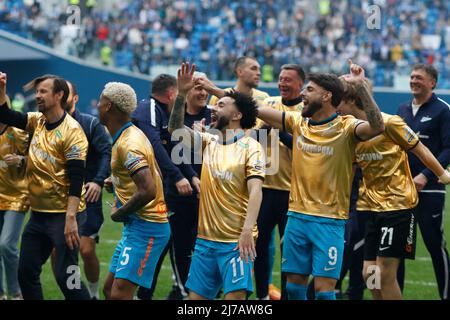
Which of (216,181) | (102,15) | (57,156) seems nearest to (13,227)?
(57,156)

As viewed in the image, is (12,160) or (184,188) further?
(12,160)

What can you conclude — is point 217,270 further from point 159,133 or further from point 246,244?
point 159,133

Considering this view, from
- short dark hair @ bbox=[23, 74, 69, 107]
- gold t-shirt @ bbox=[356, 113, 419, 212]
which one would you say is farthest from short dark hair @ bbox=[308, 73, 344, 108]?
short dark hair @ bbox=[23, 74, 69, 107]

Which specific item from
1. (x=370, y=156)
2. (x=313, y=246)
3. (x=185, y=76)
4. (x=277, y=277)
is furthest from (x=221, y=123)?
(x=277, y=277)

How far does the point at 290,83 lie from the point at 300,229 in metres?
2.05

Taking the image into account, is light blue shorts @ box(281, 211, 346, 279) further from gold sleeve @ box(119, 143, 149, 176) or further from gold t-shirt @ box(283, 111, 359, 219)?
gold sleeve @ box(119, 143, 149, 176)

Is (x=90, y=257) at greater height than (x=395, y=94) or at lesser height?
lesser

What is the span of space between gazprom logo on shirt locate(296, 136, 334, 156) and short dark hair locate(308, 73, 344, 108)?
1.31 ft

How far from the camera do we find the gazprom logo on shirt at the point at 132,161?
23.0ft

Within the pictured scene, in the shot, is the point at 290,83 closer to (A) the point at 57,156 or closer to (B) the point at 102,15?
(A) the point at 57,156

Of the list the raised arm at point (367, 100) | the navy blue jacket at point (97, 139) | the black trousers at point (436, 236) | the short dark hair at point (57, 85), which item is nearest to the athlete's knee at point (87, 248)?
the navy blue jacket at point (97, 139)

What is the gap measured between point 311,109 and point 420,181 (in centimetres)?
156

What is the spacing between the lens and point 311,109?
24.4 feet

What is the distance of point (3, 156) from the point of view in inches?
354
